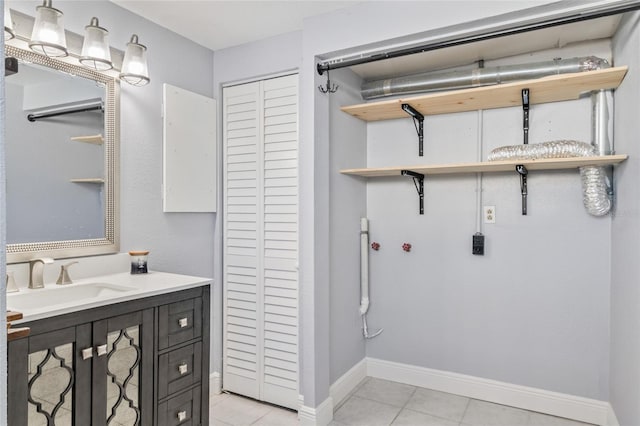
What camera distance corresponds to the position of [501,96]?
2.39m

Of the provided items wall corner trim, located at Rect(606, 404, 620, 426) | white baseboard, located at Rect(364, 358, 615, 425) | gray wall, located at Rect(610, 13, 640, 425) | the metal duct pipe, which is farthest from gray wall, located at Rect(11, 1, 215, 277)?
wall corner trim, located at Rect(606, 404, 620, 426)

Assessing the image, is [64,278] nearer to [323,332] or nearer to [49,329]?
[49,329]

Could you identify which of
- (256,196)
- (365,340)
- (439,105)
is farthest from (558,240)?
(256,196)

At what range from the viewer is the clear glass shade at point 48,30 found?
1.74 m

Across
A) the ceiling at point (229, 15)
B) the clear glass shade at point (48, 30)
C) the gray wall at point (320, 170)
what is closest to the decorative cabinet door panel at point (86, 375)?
the gray wall at point (320, 170)

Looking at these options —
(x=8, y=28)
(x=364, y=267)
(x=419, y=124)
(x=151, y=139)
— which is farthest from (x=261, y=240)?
(x=8, y=28)

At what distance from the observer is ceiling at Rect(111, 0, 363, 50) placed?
2232 mm

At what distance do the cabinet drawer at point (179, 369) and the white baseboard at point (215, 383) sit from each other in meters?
0.87

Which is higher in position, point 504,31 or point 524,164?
point 504,31

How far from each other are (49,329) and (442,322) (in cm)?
241

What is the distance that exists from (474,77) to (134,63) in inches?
82.8

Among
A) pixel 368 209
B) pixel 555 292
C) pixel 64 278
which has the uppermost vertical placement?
pixel 368 209

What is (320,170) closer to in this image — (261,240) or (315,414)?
(261,240)

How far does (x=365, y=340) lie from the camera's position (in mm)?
3143
